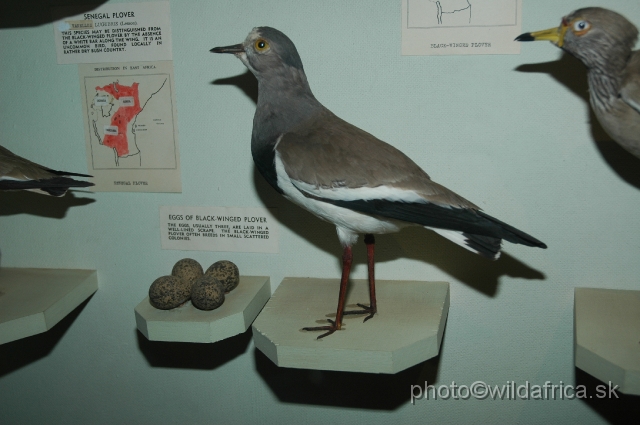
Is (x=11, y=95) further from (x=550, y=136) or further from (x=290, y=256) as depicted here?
(x=550, y=136)

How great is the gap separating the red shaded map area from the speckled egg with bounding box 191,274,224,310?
0.41 m

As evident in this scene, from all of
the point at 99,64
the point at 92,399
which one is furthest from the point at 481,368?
the point at 99,64

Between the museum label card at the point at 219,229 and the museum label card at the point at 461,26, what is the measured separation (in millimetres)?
521

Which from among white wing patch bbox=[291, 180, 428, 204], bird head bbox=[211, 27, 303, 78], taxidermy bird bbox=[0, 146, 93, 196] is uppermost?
bird head bbox=[211, 27, 303, 78]

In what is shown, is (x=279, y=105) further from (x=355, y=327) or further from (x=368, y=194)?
(x=355, y=327)

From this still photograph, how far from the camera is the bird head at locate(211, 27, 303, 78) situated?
3.32 ft

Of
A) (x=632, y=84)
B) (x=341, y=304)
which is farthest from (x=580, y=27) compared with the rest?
(x=341, y=304)

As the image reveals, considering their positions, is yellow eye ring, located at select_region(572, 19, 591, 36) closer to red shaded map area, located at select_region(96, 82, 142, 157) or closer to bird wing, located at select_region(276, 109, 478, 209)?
bird wing, located at select_region(276, 109, 478, 209)

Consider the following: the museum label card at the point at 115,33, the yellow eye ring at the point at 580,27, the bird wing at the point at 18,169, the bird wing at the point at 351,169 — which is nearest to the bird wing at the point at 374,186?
the bird wing at the point at 351,169

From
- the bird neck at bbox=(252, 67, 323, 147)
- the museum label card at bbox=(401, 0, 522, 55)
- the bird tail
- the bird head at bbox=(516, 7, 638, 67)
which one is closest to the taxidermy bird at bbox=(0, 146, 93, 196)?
the bird tail

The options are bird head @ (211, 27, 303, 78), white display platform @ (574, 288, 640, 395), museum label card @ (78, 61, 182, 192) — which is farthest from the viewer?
museum label card @ (78, 61, 182, 192)

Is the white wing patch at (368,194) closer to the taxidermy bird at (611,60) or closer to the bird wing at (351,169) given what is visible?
the bird wing at (351,169)

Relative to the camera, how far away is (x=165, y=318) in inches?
42.6

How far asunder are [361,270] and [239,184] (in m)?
0.36
